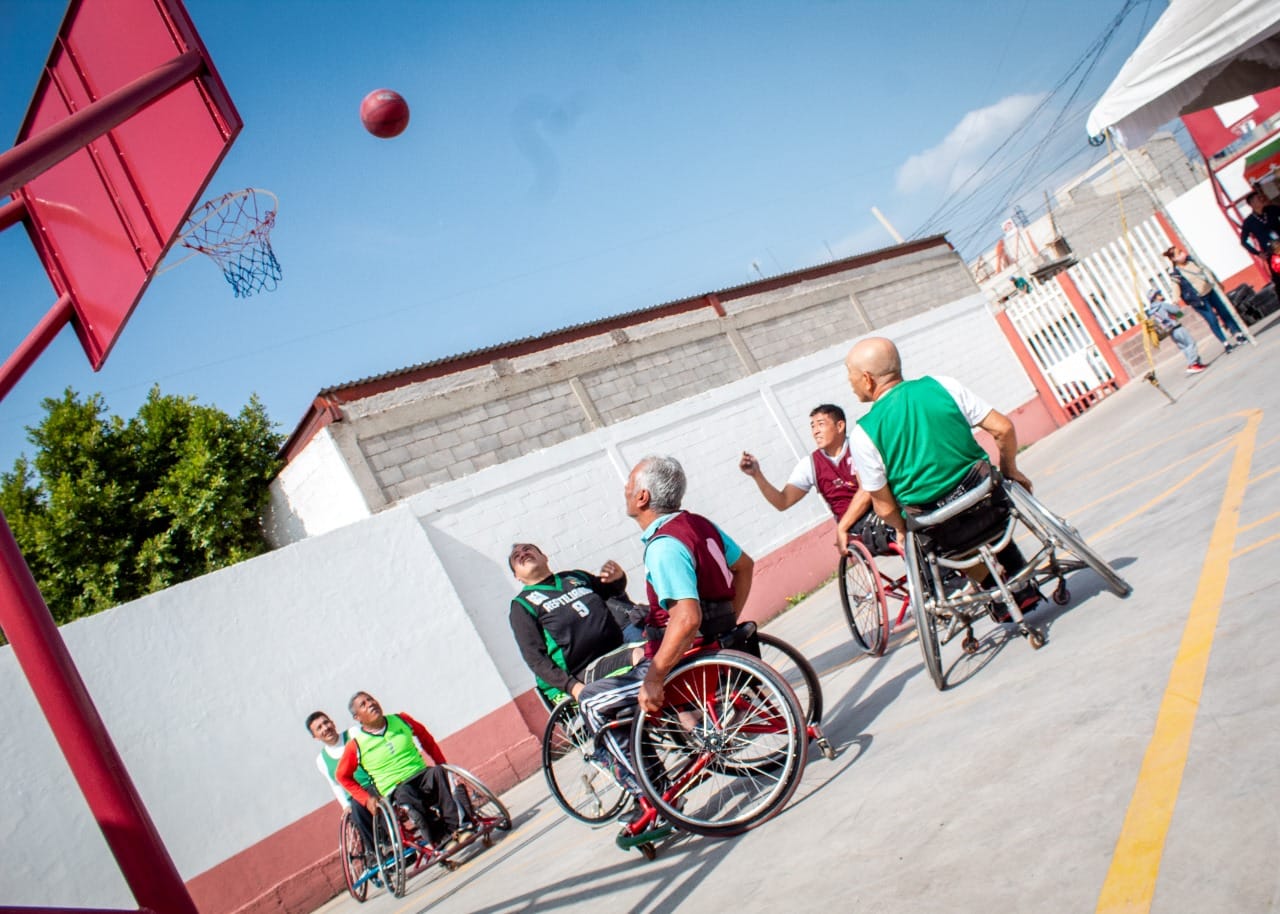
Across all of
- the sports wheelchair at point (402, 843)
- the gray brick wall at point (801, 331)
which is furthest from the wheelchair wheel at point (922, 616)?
the gray brick wall at point (801, 331)

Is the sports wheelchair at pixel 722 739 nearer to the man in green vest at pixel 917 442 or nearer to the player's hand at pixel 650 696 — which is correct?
the player's hand at pixel 650 696

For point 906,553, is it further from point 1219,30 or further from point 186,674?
point 186,674

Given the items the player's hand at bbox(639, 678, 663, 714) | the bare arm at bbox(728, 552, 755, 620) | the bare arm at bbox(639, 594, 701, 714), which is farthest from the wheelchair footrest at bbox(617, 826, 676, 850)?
the bare arm at bbox(728, 552, 755, 620)

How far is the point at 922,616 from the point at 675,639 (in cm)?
129

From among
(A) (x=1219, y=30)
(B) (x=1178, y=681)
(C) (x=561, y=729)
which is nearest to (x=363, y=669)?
(C) (x=561, y=729)

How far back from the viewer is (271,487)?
42.3ft

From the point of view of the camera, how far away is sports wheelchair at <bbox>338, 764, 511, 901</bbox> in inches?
231

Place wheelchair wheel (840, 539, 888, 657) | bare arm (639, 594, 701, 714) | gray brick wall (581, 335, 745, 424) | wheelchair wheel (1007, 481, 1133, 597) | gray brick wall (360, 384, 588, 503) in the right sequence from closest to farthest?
1. bare arm (639, 594, 701, 714)
2. wheelchair wheel (1007, 481, 1133, 597)
3. wheelchair wheel (840, 539, 888, 657)
4. gray brick wall (360, 384, 588, 503)
5. gray brick wall (581, 335, 745, 424)

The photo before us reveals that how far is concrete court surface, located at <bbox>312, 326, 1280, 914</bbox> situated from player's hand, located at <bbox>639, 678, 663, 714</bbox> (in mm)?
632

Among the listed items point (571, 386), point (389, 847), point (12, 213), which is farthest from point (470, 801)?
point (571, 386)

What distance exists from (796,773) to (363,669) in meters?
5.67

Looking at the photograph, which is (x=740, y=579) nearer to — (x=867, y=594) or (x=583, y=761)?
(x=583, y=761)

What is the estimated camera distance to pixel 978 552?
4184 millimetres

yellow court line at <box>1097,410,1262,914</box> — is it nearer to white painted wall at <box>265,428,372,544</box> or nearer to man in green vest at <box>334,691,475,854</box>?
man in green vest at <box>334,691,475,854</box>
